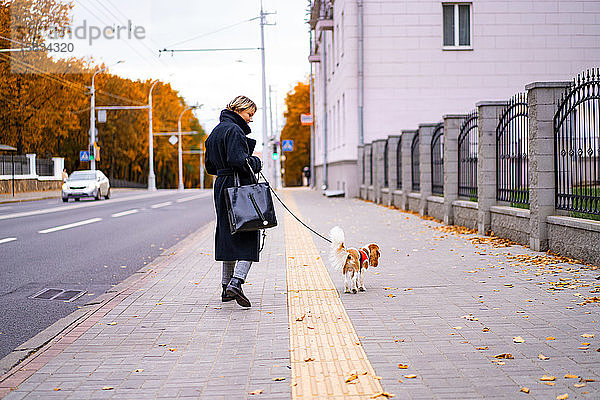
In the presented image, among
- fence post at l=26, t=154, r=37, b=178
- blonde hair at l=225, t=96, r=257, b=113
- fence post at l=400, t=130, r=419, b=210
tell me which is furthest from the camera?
fence post at l=26, t=154, r=37, b=178

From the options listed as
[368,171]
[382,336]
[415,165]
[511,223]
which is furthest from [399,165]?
[382,336]

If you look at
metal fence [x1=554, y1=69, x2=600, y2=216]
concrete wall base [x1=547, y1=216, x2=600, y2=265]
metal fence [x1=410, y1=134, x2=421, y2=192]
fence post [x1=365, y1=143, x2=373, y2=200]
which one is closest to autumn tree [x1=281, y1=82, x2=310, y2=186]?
fence post [x1=365, y1=143, x2=373, y2=200]

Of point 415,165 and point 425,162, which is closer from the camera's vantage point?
point 425,162

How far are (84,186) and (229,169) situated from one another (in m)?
29.1

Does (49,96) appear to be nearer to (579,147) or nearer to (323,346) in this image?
(579,147)

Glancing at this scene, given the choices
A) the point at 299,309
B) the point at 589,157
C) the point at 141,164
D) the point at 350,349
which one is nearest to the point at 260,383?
the point at 350,349

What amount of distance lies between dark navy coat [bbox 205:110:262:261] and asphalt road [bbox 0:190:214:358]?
5.84 feet

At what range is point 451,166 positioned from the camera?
53.3ft

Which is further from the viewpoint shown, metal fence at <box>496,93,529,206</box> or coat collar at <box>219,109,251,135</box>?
metal fence at <box>496,93,529,206</box>

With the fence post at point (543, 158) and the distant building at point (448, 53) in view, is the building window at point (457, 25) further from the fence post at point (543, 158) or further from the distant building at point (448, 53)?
the fence post at point (543, 158)

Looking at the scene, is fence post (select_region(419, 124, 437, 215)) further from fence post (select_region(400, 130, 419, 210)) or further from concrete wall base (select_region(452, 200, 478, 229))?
concrete wall base (select_region(452, 200, 478, 229))

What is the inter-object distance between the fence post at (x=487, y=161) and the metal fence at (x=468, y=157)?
1.03 meters

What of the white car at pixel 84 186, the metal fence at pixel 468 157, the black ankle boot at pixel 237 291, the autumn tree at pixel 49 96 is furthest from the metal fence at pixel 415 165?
the autumn tree at pixel 49 96

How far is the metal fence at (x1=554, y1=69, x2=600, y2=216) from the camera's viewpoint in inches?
370
